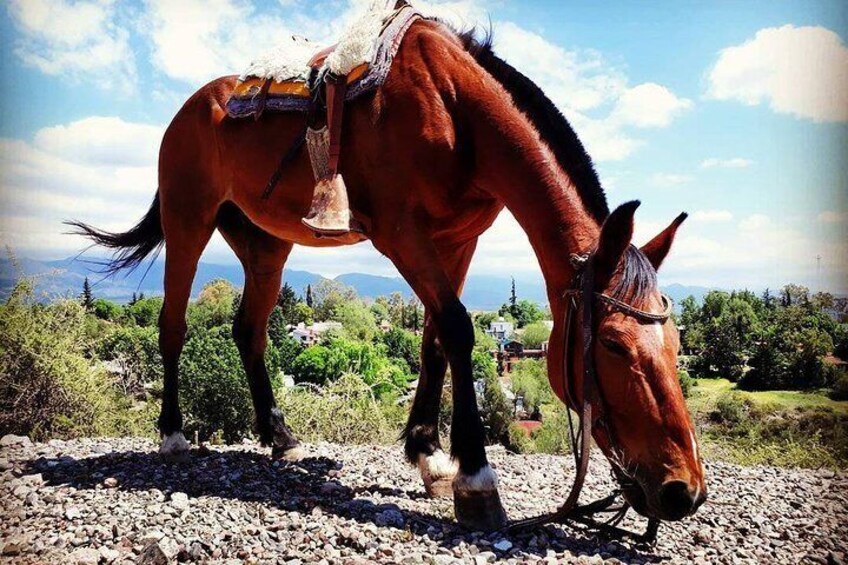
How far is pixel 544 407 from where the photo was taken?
50.8 meters

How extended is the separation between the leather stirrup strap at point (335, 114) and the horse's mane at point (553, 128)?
0.90 m

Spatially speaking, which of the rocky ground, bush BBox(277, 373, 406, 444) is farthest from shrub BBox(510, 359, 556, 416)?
the rocky ground

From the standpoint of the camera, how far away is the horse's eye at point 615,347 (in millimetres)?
2717

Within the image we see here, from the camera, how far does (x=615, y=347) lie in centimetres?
276

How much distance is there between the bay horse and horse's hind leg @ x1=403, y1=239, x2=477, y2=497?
12 millimetres

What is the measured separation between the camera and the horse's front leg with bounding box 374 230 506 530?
3242 mm

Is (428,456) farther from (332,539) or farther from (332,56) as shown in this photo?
(332,56)

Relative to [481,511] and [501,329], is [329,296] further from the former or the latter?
[481,511]

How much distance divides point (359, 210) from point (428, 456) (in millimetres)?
1833

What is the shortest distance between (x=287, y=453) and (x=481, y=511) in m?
2.41

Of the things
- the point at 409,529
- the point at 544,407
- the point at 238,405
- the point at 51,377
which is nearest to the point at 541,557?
the point at 409,529

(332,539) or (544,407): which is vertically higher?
(332,539)

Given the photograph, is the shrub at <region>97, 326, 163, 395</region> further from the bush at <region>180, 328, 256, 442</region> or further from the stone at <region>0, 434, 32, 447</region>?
the stone at <region>0, 434, 32, 447</region>

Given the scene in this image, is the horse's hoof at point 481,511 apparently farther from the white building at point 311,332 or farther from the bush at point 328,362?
the white building at point 311,332
